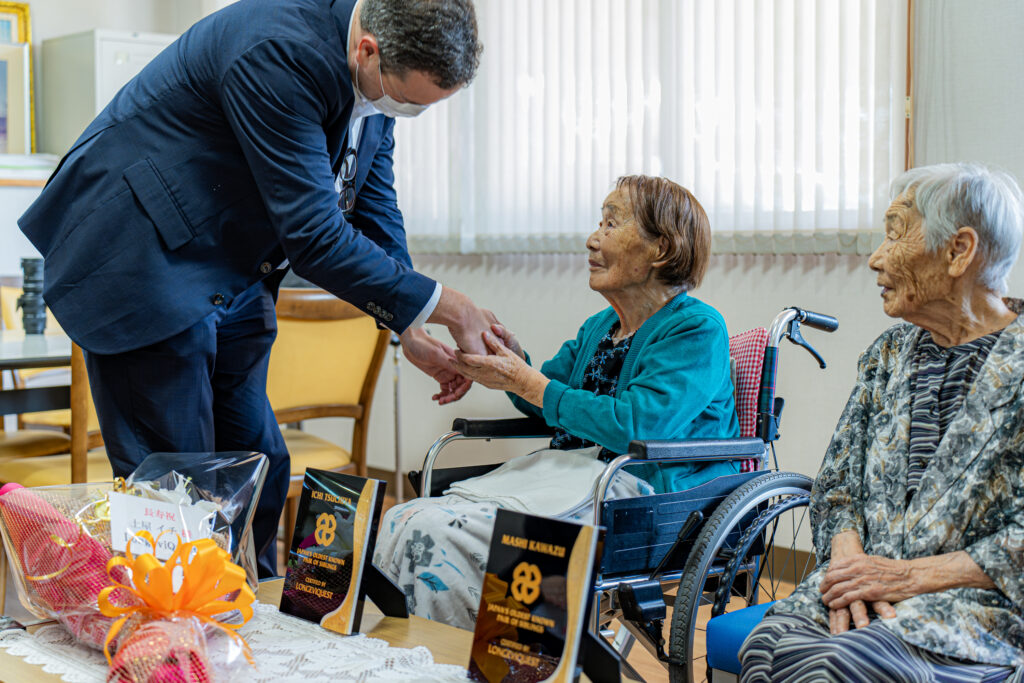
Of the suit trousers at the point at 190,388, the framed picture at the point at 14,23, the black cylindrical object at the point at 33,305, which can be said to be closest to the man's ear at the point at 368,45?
the suit trousers at the point at 190,388

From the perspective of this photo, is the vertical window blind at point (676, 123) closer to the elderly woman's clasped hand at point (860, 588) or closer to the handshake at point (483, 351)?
the handshake at point (483, 351)

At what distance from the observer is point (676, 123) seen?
3.17 metres

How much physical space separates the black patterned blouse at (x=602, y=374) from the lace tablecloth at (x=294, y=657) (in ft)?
2.46

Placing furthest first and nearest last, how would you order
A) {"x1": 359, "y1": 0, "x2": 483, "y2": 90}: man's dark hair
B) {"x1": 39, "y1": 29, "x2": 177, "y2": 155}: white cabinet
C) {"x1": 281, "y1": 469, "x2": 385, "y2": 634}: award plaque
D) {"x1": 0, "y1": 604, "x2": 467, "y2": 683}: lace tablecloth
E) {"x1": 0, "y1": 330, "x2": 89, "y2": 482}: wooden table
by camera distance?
{"x1": 39, "y1": 29, "x2": 177, "y2": 155}: white cabinet
{"x1": 0, "y1": 330, "x2": 89, "y2": 482}: wooden table
{"x1": 359, "y1": 0, "x2": 483, "y2": 90}: man's dark hair
{"x1": 281, "y1": 469, "x2": 385, "y2": 634}: award plaque
{"x1": 0, "y1": 604, "x2": 467, "y2": 683}: lace tablecloth

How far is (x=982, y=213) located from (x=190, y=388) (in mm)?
1335

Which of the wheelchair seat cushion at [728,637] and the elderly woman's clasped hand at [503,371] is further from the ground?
the elderly woman's clasped hand at [503,371]

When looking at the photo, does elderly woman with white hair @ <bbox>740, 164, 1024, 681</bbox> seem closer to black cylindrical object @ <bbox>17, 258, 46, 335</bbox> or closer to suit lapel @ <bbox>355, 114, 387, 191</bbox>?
suit lapel @ <bbox>355, 114, 387, 191</bbox>

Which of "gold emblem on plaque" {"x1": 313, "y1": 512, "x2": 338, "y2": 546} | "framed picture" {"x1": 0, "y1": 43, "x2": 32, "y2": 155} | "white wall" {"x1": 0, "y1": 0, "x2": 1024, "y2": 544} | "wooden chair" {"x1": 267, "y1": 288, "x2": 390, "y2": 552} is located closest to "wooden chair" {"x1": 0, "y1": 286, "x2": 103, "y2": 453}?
"framed picture" {"x1": 0, "y1": 43, "x2": 32, "y2": 155}

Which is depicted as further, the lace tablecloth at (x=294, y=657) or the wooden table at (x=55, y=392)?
the wooden table at (x=55, y=392)

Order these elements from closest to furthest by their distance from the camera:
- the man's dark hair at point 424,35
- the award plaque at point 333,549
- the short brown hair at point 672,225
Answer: the award plaque at point 333,549
the man's dark hair at point 424,35
the short brown hair at point 672,225

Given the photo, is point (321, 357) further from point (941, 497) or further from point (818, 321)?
point (941, 497)

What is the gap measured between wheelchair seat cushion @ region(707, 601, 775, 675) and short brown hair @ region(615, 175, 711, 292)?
710 millimetres

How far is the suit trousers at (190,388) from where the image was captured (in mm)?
1771

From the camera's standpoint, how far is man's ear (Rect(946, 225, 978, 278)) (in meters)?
1.41
